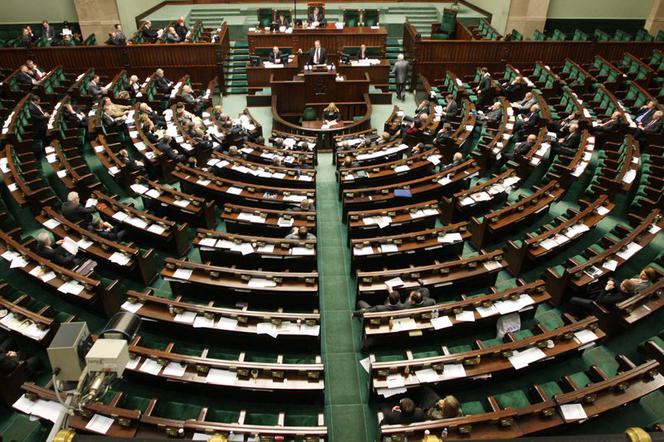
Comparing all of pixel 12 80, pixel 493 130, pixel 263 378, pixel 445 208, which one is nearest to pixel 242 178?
pixel 445 208

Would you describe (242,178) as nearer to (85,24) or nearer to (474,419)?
(474,419)

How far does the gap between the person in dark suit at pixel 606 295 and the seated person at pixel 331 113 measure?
835 centimetres

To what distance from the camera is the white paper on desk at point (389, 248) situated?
276 inches

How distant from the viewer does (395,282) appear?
21.2ft

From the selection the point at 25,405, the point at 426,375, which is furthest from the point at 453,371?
the point at 25,405

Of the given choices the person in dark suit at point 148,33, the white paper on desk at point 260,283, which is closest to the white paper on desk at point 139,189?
the white paper on desk at point 260,283

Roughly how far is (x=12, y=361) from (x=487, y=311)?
5.82 m

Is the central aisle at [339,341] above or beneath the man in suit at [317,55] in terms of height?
beneath

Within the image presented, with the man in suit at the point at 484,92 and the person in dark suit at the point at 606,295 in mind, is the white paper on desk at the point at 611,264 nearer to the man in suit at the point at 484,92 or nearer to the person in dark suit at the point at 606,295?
the person in dark suit at the point at 606,295

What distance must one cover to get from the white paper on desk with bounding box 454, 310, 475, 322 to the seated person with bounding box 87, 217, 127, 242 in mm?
5516

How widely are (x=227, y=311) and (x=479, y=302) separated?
3.32 meters

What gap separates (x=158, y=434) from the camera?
4.67m

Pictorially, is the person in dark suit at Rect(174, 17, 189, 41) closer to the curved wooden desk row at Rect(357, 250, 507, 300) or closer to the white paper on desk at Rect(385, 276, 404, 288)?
the curved wooden desk row at Rect(357, 250, 507, 300)

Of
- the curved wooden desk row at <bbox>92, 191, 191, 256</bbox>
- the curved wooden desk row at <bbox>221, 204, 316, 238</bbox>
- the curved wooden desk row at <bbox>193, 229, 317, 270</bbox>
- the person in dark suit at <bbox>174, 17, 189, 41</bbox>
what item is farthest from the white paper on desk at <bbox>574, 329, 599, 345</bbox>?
the person in dark suit at <bbox>174, 17, 189, 41</bbox>
